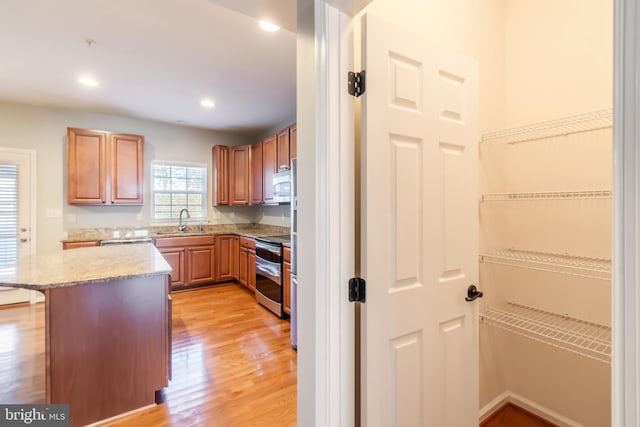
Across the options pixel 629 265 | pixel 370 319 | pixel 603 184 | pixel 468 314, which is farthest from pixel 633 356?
pixel 603 184

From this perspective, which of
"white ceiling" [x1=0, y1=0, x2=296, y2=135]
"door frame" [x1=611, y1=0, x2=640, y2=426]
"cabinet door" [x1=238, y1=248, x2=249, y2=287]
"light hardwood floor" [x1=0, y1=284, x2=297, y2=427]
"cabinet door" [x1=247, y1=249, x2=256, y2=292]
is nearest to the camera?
"door frame" [x1=611, y1=0, x2=640, y2=426]

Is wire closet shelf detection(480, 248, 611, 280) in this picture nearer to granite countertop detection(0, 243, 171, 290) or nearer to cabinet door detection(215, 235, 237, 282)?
granite countertop detection(0, 243, 171, 290)

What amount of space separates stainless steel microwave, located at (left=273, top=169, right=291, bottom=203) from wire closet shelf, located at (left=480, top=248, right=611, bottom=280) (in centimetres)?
247

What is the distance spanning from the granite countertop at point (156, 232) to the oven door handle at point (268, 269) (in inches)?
19.6

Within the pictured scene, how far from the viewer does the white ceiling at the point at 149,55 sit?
2076mm

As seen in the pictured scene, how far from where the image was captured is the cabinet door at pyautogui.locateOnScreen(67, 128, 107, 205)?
3967 millimetres

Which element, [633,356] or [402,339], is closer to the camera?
[633,356]

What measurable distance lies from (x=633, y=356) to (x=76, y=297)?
2.37m

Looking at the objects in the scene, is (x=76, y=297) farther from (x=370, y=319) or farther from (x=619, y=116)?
(x=619, y=116)

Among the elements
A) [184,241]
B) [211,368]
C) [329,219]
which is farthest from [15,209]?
[329,219]

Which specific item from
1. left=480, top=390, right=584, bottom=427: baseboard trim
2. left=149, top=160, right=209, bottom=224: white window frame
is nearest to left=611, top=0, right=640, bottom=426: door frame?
left=480, top=390, right=584, bottom=427: baseboard trim

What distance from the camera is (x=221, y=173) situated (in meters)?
5.14

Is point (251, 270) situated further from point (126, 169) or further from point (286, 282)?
point (126, 169)

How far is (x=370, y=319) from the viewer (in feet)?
3.64
